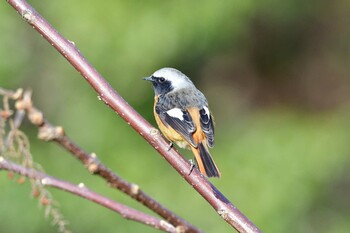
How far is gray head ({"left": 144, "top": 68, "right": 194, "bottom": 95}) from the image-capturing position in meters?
2.49

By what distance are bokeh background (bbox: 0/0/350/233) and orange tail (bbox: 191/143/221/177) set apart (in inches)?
101

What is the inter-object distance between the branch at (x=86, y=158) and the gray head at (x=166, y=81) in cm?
90

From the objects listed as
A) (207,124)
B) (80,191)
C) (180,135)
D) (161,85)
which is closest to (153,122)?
(161,85)

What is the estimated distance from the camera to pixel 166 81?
2.51 meters

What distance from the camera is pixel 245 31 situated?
530 cm

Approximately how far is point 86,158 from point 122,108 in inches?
6.4

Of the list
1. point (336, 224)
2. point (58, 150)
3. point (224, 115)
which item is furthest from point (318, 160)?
point (58, 150)

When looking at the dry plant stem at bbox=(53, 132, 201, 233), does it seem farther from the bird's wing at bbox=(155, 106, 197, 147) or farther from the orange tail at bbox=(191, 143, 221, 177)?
the bird's wing at bbox=(155, 106, 197, 147)

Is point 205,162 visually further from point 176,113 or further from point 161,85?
point 161,85

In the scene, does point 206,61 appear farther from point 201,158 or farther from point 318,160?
point 201,158

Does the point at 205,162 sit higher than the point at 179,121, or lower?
lower

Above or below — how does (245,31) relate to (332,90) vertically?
below

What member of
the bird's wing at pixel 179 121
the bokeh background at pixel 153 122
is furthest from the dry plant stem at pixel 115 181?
the bokeh background at pixel 153 122

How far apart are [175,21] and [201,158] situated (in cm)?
272
